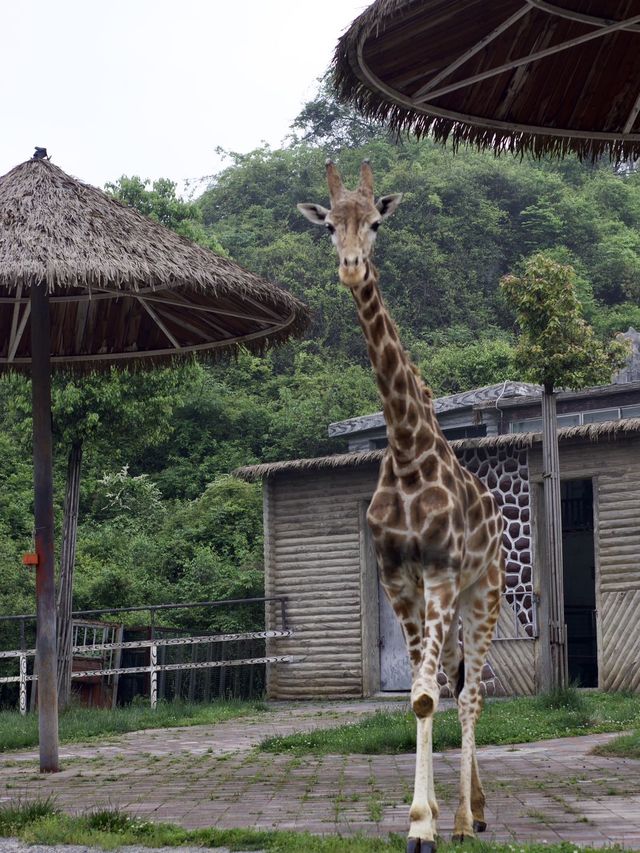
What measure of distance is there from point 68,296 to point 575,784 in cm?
724

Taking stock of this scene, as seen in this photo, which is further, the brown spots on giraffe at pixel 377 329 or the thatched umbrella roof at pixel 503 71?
the thatched umbrella roof at pixel 503 71

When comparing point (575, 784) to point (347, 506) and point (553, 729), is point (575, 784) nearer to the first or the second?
point (553, 729)

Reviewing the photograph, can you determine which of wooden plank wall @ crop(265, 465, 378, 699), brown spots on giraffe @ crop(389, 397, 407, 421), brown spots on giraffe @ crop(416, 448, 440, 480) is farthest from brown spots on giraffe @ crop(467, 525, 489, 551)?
wooden plank wall @ crop(265, 465, 378, 699)

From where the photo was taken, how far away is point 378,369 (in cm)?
765

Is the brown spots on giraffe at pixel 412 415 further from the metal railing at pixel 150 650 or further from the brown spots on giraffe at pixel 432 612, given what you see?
the metal railing at pixel 150 650

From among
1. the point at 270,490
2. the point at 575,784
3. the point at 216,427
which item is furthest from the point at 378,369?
the point at 216,427

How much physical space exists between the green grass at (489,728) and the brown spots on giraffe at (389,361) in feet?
15.8

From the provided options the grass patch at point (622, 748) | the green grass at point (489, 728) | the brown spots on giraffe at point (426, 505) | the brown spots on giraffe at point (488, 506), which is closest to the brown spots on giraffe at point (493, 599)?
the brown spots on giraffe at point (488, 506)

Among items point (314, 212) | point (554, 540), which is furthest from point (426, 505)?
point (554, 540)

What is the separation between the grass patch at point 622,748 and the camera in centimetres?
1052

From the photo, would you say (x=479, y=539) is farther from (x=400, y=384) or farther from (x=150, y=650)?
(x=150, y=650)

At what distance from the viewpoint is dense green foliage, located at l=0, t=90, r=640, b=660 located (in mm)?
24016

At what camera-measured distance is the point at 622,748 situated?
35.0 ft

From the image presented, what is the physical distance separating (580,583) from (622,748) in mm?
15273
